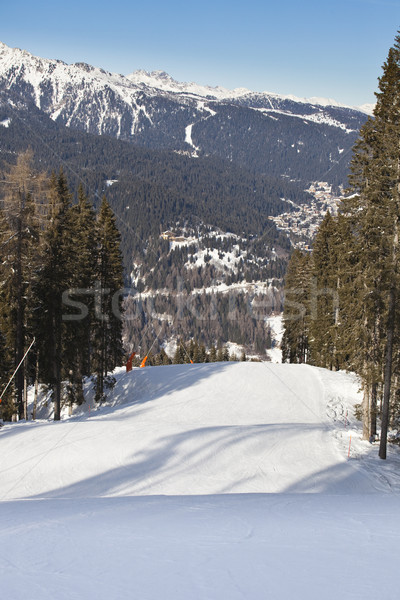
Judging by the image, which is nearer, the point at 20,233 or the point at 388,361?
the point at 388,361

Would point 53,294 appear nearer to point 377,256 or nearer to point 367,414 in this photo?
point 377,256

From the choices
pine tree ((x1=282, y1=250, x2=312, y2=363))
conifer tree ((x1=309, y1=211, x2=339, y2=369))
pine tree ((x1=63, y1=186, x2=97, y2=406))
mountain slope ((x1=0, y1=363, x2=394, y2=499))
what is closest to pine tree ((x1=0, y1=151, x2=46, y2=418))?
pine tree ((x1=63, y1=186, x2=97, y2=406))

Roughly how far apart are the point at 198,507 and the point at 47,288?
56.2 ft

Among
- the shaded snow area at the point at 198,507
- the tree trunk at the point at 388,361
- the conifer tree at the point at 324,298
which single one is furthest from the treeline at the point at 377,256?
the conifer tree at the point at 324,298

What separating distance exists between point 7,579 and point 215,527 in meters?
3.20

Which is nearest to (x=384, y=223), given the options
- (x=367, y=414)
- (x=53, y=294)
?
(x=367, y=414)

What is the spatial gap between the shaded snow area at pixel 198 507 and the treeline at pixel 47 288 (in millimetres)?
4487

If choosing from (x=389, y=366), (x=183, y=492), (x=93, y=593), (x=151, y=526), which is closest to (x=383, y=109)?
(x=389, y=366)

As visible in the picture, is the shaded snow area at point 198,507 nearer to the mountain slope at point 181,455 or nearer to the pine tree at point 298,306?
the mountain slope at point 181,455

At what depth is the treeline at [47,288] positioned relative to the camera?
21.2m

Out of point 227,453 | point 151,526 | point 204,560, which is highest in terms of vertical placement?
point 204,560

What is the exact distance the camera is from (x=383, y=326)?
58.4 ft

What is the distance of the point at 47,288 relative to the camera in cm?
2294

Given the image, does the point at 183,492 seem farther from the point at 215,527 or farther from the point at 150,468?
the point at 215,527
